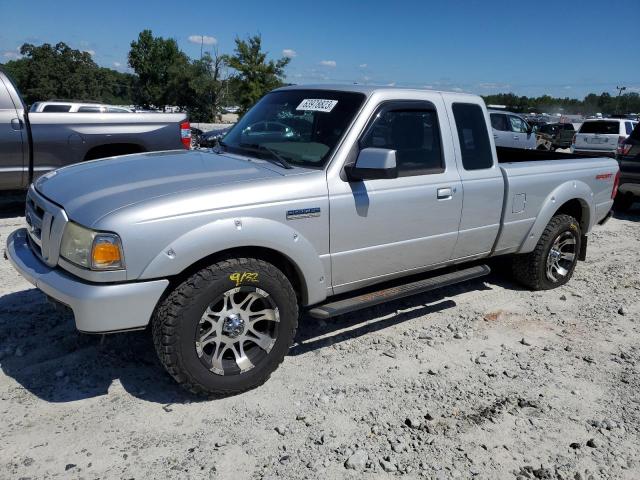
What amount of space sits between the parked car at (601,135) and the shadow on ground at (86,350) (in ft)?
52.2

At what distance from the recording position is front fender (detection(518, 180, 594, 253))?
511 centimetres

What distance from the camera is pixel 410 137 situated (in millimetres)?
4090

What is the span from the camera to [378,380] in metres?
3.67

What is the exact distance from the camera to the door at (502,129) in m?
18.0

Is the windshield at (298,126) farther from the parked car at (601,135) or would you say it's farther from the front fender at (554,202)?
the parked car at (601,135)

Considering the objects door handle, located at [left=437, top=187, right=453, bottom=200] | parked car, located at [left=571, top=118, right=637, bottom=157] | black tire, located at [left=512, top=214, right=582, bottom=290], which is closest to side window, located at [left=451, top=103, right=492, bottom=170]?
door handle, located at [left=437, top=187, right=453, bottom=200]

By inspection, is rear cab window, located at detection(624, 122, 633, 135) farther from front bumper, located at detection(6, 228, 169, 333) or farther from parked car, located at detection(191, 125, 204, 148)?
front bumper, located at detection(6, 228, 169, 333)

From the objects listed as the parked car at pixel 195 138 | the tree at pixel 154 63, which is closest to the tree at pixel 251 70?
the parked car at pixel 195 138

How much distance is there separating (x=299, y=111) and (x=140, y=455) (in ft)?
8.50

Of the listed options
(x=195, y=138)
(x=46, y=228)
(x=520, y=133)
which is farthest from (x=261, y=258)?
(x=520, y=133)

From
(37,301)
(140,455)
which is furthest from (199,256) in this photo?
(37,301)

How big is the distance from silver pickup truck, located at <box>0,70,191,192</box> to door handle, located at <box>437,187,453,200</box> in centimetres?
527

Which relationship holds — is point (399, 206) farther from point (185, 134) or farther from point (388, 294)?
point (185, 134)

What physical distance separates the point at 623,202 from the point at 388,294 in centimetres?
843
